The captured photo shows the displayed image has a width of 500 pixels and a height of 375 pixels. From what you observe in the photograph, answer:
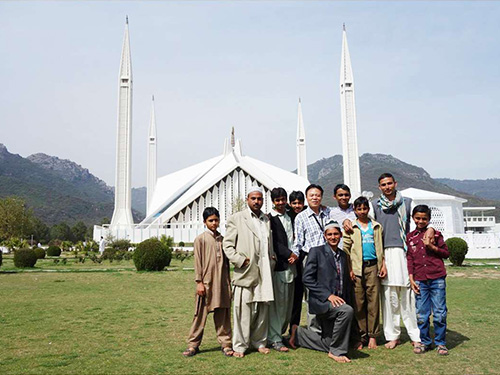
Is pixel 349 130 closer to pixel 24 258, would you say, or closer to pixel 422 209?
pixel 24 258

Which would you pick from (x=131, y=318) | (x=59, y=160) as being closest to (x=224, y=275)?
(x=131, y=318)

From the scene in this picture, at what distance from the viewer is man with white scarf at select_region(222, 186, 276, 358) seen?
11.4ft

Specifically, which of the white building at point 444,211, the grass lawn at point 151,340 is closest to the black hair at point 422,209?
the grass lawn at point 151,340

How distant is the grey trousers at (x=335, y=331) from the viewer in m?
3.34

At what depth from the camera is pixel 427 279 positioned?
3.58 meters

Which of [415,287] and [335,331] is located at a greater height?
[415,287]

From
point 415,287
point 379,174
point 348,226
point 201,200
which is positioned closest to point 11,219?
point 201,200

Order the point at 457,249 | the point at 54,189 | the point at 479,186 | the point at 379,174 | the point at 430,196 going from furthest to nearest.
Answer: the point at 479,186, the point at 379,174, the point at 54,189, the point at 430,196, the point at 457,249

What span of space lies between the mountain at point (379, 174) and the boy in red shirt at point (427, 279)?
64789 millimetres

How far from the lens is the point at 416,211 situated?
3.69 metres

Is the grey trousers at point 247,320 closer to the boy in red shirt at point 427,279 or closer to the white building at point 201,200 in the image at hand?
the boy in red shirt at point 427,279

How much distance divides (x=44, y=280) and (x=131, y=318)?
493 cm

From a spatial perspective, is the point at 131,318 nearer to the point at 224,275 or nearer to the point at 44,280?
the point at 224,275

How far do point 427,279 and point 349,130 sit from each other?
22352 millimetres
